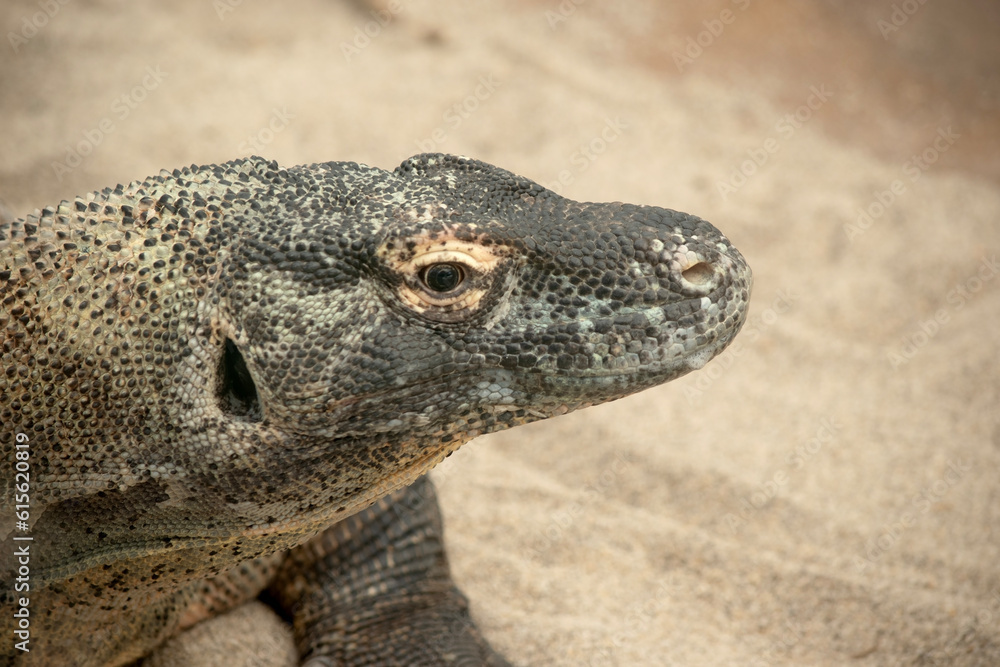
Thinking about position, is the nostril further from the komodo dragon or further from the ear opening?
the ear opening

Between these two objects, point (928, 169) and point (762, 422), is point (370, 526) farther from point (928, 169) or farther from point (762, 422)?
point (928, 169)

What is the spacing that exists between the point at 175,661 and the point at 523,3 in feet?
28.3

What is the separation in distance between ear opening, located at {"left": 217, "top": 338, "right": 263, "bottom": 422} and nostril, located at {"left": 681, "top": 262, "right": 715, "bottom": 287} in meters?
1.34

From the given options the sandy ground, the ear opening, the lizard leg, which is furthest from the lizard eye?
the sandy ground

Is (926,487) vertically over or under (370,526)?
under

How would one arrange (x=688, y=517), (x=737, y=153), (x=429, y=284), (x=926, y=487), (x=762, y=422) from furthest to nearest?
(x=737, y=153) → (x=762, y=422) → (x=926, y=487) → (x=688, y=517) → (x=429, y=284)

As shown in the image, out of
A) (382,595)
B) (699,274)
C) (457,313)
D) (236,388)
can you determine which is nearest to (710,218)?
(382,595)

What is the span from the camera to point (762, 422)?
6.31m

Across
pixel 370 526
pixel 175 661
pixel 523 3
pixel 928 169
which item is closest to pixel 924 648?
pixel 370 526

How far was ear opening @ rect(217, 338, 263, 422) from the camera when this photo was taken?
270 centimetres

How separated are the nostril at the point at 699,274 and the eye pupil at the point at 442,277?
2.24 ft

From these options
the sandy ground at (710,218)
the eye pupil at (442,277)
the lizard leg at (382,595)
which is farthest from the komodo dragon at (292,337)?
the sandy ground at (710,218)

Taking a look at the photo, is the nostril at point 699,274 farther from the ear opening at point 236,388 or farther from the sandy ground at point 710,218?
the sandy ground at point 710,218

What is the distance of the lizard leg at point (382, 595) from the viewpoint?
13.1 ft
